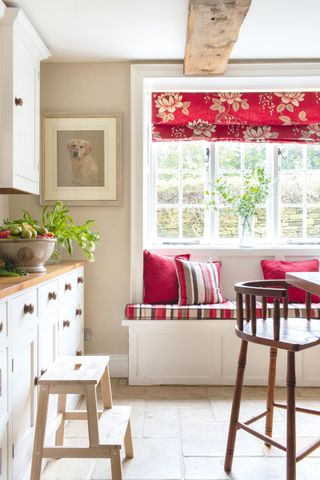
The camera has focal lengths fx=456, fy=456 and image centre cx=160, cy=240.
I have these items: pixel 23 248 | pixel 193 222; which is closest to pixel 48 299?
pixel 23 248

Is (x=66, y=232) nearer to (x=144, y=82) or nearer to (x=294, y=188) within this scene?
(x=144, y=82)

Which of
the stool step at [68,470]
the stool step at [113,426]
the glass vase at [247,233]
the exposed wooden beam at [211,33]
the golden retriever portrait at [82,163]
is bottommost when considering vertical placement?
the stool step at [68,470]

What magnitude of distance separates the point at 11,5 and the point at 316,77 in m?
2.28

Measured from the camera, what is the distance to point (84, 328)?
3.69 meters

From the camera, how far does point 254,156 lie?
4074 mm

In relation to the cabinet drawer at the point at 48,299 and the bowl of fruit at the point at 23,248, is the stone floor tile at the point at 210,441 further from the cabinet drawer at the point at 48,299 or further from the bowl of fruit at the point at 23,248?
the bowl of fruit at the point at 23,248

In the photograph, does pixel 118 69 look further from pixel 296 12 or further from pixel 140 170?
→ pixel 296 12

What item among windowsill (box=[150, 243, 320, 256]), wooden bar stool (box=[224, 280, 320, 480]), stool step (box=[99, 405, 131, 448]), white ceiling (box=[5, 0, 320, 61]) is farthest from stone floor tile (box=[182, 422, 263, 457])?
white ceiling (box=[5, 0, 320, 61])

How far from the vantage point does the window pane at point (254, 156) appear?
407 cm

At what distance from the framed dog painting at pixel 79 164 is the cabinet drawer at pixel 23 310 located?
155 cm

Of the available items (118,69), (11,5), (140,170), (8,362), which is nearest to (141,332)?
(140,170)

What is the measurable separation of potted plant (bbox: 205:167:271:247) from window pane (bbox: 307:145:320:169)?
0.41m

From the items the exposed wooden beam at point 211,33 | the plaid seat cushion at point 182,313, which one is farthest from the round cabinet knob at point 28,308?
the exposed wooden beam at point 211,33

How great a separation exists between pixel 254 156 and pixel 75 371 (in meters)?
2.75
